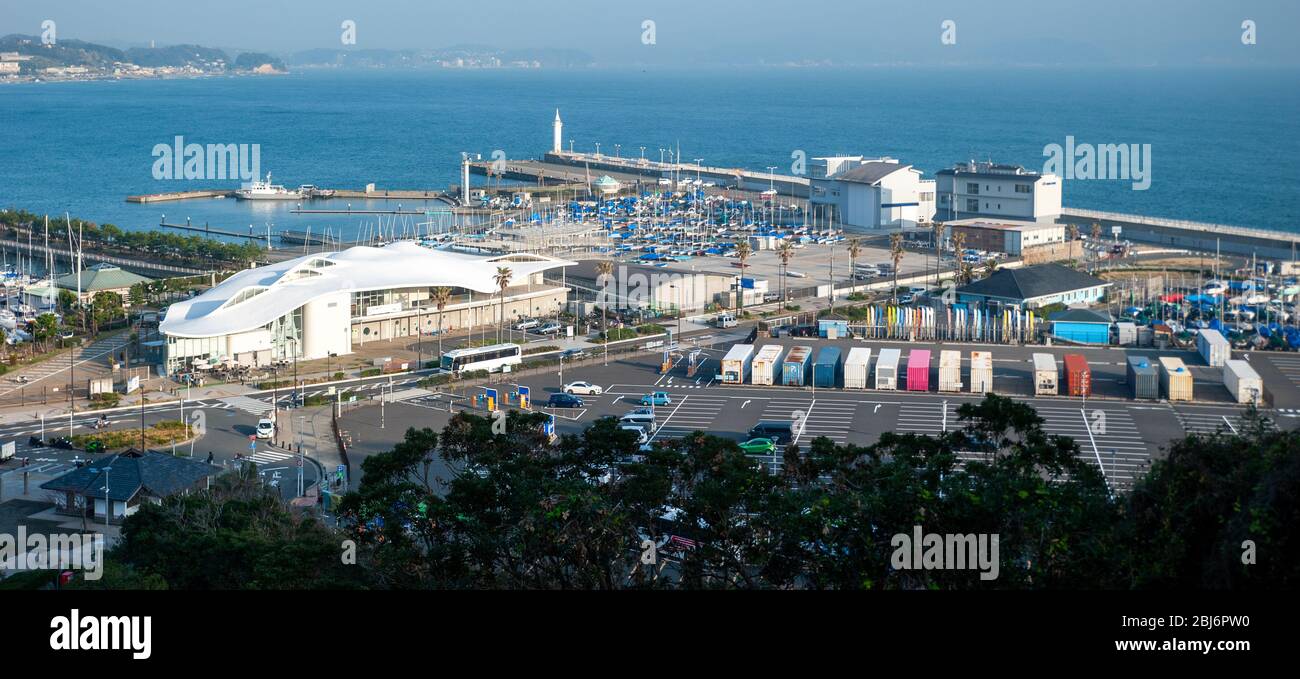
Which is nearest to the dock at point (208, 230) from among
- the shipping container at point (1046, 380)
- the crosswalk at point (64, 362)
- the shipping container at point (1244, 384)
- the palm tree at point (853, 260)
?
the crosswalk at point (64, 362)

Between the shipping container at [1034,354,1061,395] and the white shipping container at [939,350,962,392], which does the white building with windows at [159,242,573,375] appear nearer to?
the white shipping container at [939,350,962,392]

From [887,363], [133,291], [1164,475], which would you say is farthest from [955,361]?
[133,291]

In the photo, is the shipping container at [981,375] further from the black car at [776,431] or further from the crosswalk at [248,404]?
the crosswalk at [248,404]

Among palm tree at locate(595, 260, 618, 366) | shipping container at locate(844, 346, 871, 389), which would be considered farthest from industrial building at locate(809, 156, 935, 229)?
shipping container at locate(844, 346, 871, 389)

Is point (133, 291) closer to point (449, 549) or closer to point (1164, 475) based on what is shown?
point (449, 549)

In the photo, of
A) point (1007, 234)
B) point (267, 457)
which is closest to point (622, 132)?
point (1007, 234)
